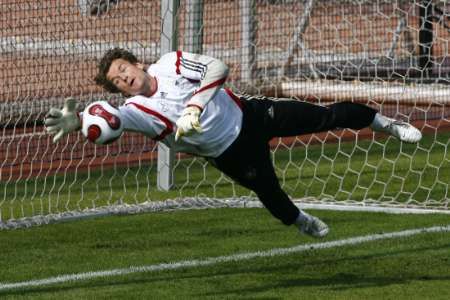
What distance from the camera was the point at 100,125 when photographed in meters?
7.37

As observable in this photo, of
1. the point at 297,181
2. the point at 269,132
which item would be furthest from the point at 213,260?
the point at 297,181

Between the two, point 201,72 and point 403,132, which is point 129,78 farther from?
point 403,132

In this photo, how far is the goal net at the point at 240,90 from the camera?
1137cm

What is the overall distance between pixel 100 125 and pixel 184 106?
0.70 meters

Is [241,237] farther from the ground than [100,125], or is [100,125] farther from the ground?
[100,125]

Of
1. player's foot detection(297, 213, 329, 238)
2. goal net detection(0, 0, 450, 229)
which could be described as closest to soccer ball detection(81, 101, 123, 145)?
player's foot detection(297, 213, 329, 238)

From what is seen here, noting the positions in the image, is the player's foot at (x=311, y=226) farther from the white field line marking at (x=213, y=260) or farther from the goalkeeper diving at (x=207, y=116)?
the white field line marking at (x=213, y=260)

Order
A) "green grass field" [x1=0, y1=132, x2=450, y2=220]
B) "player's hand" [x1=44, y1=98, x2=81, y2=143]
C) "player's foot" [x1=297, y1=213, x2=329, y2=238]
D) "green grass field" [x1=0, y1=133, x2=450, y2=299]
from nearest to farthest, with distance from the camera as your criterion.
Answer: "player's hand" [x1=44, y1=98, x2=81, y2=143], "green grass field" [x1=0, y1=133, x2=450, y2=299], "player's foot" [x1=297, y1=213, x2=329, y2=238], "green grass field" [x1=0, y1=132, x2=450, y2=220]

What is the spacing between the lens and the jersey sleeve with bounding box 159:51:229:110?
24.9ft

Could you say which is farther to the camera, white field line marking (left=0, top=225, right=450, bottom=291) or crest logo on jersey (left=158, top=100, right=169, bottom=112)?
white field line marking (left=0, top=225, right=450, bottom=291)

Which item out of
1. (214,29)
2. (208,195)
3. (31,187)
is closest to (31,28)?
(31,187)

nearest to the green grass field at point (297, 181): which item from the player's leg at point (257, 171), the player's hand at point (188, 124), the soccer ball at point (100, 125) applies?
the player's leg at point (257, 171)

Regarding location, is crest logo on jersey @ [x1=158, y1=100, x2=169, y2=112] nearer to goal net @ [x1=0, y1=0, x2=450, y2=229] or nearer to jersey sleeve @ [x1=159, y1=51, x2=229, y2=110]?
jersey sleeve @ [x1=159, y1=51, x2=229, y2=110]

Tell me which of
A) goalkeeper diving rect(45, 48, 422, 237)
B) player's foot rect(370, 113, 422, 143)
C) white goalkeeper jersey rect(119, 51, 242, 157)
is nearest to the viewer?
goalkeeper diving rect(45, 48, 422, 237)
